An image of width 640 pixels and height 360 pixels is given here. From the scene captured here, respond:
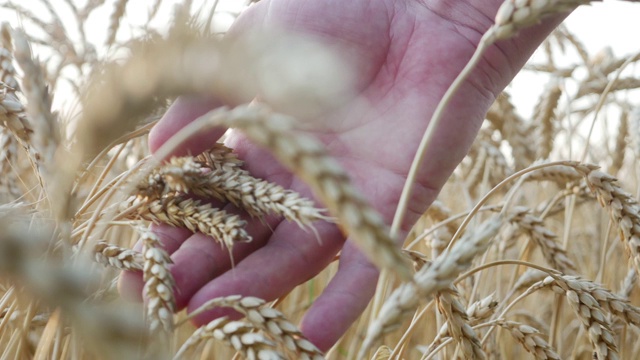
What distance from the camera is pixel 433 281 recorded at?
0.61 m

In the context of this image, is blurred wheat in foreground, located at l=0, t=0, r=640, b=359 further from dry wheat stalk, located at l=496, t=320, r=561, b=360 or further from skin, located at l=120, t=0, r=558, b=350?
skin, located at l=120, t=0, r=558, b=350

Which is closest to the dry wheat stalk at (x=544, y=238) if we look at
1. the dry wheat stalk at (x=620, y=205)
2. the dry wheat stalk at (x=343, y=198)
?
the dry wheat stalk at (x=620, y=205)

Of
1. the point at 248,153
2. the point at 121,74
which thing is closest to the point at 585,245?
the point at 248,153

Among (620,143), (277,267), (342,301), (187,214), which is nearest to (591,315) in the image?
(342,301)

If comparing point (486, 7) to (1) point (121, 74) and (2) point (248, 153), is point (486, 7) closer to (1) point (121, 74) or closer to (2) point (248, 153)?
(2) point (248, 153)

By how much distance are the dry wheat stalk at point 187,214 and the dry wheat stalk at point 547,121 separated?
130cm

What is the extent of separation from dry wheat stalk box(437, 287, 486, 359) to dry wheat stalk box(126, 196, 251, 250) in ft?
0.88

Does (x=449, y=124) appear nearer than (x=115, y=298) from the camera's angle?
No

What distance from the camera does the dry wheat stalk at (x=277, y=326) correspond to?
0.73 metres

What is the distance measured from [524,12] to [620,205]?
47cm

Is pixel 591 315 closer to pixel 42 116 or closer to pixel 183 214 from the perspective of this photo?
pixel 183 214

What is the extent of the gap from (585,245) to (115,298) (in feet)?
8.25

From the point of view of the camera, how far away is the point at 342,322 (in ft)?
3.35

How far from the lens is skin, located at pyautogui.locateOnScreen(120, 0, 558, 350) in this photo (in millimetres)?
1040
